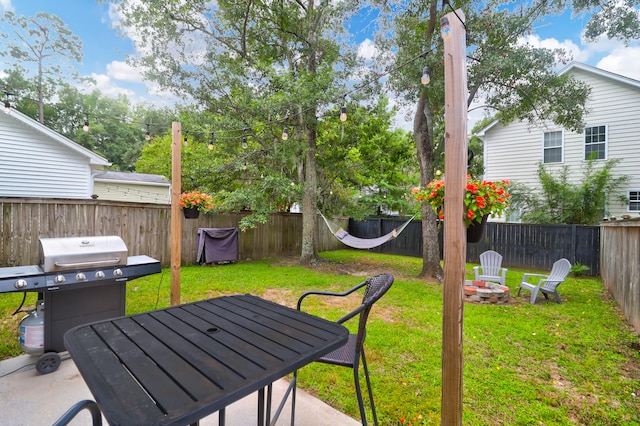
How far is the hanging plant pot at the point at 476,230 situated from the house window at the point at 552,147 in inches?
357

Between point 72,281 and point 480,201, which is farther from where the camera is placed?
point 72,281

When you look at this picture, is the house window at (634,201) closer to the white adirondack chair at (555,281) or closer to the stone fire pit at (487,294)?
the white adirondack chair at (555,281)

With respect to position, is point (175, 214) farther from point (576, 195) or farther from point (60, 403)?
point (576, 195)

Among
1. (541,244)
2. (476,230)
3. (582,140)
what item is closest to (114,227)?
(476,230)

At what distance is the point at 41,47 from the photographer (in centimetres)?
1254

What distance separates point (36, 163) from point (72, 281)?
25.0 feet

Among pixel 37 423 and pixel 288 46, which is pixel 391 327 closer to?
pixel 37 423

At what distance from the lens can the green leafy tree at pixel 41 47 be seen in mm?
11398

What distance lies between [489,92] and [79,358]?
22.5 feet

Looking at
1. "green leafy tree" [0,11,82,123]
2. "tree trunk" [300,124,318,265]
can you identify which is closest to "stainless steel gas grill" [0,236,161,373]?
"tree trunk" [300,124,318,265]

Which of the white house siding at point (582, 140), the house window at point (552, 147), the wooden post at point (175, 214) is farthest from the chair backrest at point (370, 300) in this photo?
the house window at point (552, 147)

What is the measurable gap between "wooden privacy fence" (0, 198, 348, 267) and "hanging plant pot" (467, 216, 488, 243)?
6378mm

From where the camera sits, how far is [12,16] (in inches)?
434

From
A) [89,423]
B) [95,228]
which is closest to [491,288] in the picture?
[89,423]
